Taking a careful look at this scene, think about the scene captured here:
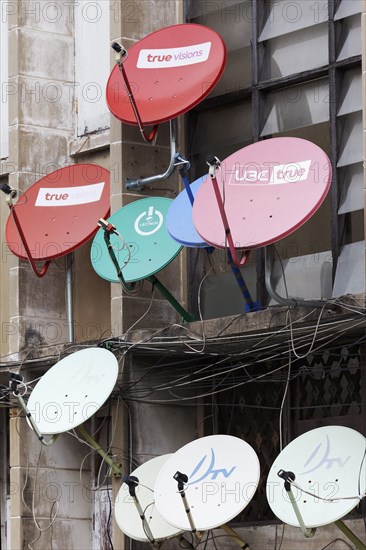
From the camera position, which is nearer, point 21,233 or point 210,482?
point 210,482

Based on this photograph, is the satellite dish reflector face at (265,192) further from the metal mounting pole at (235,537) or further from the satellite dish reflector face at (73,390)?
the metal mounting pole at (235,537)

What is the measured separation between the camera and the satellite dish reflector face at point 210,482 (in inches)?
700

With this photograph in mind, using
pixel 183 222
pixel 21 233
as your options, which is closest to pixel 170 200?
pixel 183 222

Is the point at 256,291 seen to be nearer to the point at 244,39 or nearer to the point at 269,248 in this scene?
the point at 269,248

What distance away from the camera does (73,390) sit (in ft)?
65.7

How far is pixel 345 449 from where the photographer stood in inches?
680

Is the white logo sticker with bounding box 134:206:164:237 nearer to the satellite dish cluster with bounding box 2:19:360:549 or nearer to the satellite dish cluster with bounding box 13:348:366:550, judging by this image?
the satellite dish cluster with bounding box 2:19:360:549

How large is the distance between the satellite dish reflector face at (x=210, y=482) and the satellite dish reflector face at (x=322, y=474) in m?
0.39

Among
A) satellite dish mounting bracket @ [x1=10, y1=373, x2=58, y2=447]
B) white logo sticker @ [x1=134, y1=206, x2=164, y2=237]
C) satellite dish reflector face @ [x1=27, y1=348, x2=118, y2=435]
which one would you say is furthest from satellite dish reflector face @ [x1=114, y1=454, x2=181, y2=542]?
white logo sticker @ [x1=134, y1=206, x2=164, y2=237]

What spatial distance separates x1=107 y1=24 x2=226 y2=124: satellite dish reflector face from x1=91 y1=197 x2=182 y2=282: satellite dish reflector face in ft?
3.80

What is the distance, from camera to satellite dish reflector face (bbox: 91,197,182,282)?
20.4 m

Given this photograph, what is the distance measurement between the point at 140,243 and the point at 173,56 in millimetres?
2546

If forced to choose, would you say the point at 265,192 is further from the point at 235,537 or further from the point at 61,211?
the point at 61,211

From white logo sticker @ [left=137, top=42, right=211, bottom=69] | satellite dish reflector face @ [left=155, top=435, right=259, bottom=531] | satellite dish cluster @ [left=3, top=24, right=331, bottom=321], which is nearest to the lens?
satellite dish reflector face @ [left=155, top=435, right=259, bottom=531]
